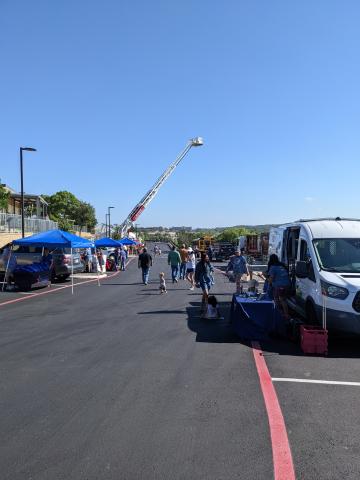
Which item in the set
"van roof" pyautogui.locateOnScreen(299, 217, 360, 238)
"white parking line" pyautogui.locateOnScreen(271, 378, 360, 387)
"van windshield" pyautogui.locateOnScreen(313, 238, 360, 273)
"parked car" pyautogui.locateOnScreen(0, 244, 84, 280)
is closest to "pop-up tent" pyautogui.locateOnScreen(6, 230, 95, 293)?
"parked car" pyautogui.locateOnScreen(0, 244, 84, 280)

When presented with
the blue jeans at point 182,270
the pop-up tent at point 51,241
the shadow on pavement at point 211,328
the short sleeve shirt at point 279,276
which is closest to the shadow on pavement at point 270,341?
the shadow on pavement at point 211,328

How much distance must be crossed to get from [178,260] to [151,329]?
9623 mm

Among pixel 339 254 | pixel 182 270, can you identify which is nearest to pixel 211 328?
pixel 339 254

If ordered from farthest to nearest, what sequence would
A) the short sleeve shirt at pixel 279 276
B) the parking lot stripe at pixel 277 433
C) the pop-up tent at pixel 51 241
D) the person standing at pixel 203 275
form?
the pop-up tent at pixel 51 241 < the person standing at pixel 203 275 < the short sleeve shirt at pixel 279 276 < the parking lot stripe at pixel 277 433

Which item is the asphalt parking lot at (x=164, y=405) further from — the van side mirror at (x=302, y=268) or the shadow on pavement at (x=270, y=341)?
the van side mirror at (x=302, y=268)

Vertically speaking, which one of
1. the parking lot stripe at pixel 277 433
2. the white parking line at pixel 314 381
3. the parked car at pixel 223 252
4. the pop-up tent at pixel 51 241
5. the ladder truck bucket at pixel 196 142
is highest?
the ladder truck bucket at pixel 196 142

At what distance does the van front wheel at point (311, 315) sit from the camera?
825 cm

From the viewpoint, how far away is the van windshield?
8.45 m

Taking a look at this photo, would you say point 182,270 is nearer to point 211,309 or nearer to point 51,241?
point 51,241

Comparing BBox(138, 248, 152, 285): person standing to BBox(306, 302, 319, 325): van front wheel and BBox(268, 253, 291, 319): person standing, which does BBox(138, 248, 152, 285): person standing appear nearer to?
BBox(268, 253, 291, 319): person standing

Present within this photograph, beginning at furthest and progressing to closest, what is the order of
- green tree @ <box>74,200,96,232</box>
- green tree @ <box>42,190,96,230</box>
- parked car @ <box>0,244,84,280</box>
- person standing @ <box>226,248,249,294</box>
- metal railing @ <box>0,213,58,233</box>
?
green tree @ <box>74,200,96,232</box> < green tree @ <box>42,190,96,230</box> < metal railing @ <box>0,213,58,233</box> < parked car @ <box>0,244,84,280</box> < person standing @ <box>226,248,249,294</box>

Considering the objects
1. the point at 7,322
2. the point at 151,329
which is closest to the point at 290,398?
the point at 151,329

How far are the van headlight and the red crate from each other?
26.1 inches

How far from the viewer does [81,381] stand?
577 centimetres
